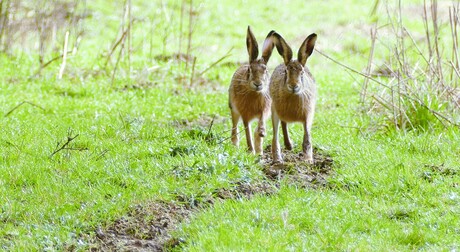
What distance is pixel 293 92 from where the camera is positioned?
806 centimetres

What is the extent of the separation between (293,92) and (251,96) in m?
0.85

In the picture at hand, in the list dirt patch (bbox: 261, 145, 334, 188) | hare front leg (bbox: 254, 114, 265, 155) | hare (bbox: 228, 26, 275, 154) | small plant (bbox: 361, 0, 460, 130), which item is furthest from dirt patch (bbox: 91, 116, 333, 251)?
small plant (bbox: 361, 0, 460, 130)

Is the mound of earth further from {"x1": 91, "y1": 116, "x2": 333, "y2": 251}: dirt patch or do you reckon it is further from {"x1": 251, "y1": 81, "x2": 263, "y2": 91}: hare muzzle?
{"x1": 251, "y1": 81, "x2": 263, "y2": 91}: hare muzzle

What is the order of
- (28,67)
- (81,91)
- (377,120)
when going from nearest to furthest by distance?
(377,120), (81,91), (28,67)

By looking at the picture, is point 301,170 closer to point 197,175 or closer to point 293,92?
point 293,92

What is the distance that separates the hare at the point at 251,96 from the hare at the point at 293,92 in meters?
0.19

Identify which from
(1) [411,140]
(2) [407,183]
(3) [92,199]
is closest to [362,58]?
(1) [411,140]

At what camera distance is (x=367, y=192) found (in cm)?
733

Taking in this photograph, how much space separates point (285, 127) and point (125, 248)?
301 centimetres

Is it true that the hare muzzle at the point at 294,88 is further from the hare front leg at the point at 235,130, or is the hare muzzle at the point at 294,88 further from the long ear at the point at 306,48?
the hare front leg at the point at 235,130

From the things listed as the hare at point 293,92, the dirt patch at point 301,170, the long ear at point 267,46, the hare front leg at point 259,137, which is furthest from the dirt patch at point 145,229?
the long ear at point 267,46

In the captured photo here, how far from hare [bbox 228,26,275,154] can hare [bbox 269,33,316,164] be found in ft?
0.62

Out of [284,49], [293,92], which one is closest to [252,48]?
[284,49]

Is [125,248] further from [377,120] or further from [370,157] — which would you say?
[377,120]
